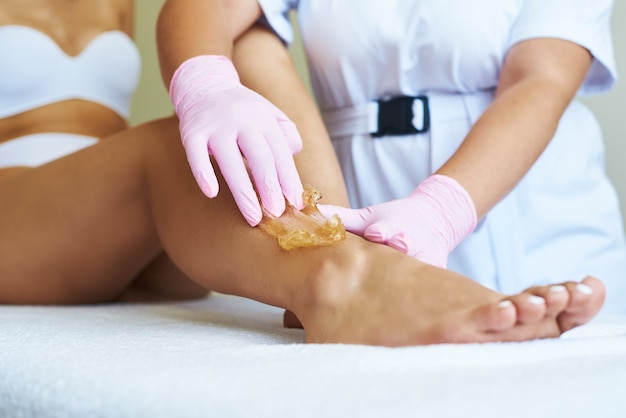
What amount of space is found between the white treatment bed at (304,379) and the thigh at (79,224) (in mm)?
283

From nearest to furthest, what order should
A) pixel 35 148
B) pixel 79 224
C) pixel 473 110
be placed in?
pixel 79 224
pixel 473 110
pixel 35 148

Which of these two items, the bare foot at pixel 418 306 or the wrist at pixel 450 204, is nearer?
the bare foot at pixel 418 306

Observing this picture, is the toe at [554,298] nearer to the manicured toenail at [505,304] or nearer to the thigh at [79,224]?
the manicured toenail at [505,304]

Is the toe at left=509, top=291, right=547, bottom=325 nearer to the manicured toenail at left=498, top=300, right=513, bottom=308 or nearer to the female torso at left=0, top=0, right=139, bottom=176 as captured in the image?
the manicured toenail at left=498, top=300, right=513, bottom=308

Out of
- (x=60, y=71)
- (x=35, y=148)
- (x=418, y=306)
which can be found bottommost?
(x=418, y=306)

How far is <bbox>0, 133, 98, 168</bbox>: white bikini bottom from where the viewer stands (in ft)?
4.07

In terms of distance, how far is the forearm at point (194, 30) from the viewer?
85 cm

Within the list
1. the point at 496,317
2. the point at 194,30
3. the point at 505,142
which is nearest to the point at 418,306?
the point at 496,317

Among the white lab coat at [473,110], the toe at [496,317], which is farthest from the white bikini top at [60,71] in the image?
the toe at [496,317]

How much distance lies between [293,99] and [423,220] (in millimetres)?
237

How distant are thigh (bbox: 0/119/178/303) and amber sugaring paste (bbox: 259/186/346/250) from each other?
213 millimetres

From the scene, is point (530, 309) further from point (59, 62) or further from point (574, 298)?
point (59, 62)

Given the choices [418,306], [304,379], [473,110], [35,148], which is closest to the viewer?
[304,379]

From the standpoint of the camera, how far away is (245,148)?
Answer: 0.69 meters
